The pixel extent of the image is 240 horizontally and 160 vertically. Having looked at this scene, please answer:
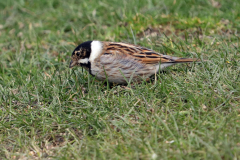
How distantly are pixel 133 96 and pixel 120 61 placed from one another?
33.5 inches

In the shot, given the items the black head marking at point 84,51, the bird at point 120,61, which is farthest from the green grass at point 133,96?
the black head marking at point 84,51

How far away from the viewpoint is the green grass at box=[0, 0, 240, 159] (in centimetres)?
390

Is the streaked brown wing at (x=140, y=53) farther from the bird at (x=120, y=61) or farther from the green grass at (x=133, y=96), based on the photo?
the green grass at (x=133, y=96)

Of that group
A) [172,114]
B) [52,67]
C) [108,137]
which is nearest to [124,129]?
[108,137]

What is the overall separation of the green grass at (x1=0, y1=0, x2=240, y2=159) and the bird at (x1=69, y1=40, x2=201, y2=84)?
188mm

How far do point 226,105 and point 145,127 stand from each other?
115 cm

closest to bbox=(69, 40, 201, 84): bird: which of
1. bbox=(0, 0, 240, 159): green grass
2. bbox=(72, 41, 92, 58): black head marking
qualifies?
bbox=(72, 41, 92, 58): black head marking

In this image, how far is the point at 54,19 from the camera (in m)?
8.69

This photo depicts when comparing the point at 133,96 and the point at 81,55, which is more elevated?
the point at 81,55

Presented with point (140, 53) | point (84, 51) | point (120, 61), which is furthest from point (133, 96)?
point (84, 51)

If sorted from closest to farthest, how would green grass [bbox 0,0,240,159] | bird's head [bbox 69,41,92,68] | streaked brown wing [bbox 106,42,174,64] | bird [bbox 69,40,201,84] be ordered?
green grass [bbox 0,0,240,159] < bird [bbox 69,40,201,84] < streaked brown wing [bbox 106,42,174,64] < bird's head [bbox 69,41,92,68]

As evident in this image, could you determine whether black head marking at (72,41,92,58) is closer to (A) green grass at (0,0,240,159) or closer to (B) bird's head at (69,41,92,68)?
(B) bird's head at (69,41,92,68)

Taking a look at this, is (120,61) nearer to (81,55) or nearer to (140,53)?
(140,53)

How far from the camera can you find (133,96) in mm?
4918
